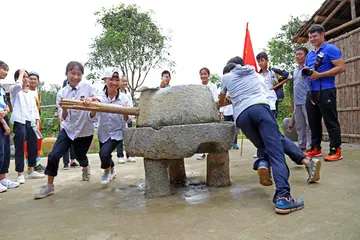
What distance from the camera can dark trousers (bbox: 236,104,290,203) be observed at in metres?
2.52

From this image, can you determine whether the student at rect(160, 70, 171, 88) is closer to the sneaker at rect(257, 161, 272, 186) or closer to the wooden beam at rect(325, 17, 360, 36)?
the sneaker at rect(257, 161, 272, 186)

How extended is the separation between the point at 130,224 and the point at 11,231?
94 centimetres

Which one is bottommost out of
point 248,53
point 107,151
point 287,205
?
point 287,205

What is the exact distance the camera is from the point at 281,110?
54.1 ft

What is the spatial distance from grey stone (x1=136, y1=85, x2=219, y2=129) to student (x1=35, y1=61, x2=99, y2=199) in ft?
2.86

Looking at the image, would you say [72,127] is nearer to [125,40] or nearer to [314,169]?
[314,169]

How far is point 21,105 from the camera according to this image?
4434 mm

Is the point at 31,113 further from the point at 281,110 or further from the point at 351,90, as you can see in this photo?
the point at 281,110

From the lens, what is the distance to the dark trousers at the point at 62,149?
3.51 m

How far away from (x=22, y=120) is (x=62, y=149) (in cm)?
120

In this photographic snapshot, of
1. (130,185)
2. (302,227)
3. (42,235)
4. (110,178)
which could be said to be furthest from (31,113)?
(302,227)

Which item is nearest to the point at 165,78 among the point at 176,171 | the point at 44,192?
the point at 176,171

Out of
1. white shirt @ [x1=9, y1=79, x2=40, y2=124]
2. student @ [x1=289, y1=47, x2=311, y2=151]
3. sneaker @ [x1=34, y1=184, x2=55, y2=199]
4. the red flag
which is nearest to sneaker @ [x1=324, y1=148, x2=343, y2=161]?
student @ [x1=289, y1=47, x2=311, y2=151]

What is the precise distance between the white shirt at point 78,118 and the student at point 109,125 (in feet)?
0.39
